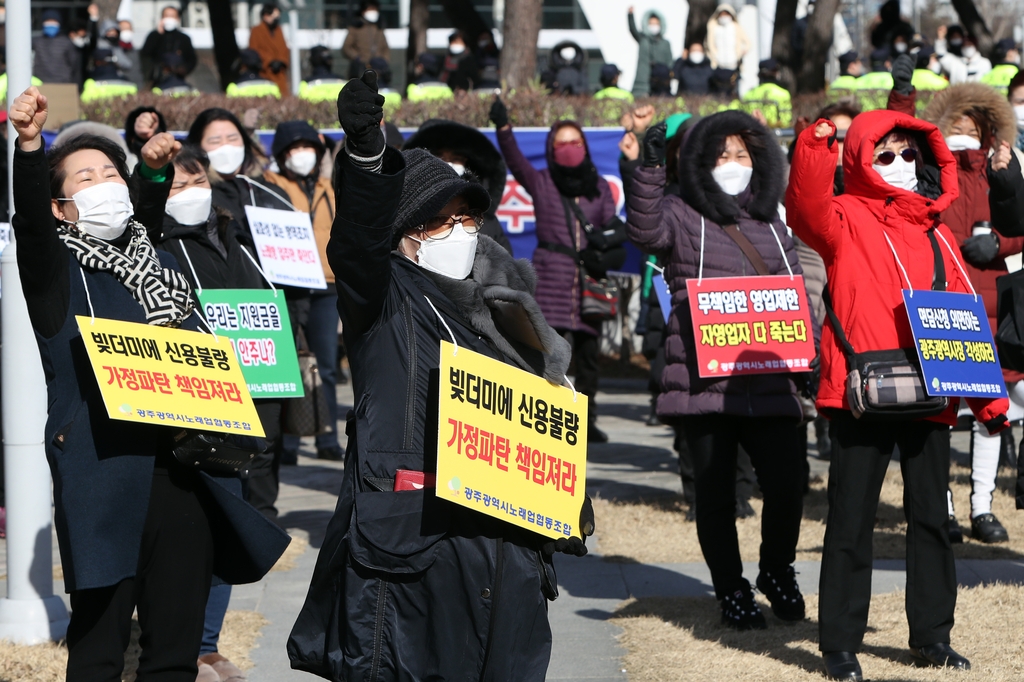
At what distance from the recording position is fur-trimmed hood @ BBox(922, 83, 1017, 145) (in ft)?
19.7

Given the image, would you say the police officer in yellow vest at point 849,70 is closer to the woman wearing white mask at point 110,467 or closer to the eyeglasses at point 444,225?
the woman wearing white mask at point 110,467

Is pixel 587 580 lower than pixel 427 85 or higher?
lower

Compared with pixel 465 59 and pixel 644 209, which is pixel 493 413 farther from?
pixel 465 59

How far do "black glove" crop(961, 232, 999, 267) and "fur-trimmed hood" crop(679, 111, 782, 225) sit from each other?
1250 mm

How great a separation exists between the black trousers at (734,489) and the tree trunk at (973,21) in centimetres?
1959

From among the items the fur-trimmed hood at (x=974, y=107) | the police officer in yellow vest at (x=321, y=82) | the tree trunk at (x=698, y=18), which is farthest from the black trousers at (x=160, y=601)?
the tree trunk at (x=698, y=18)

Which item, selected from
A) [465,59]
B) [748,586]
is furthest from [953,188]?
[465,59]

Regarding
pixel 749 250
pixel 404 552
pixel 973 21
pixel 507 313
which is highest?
pixel 973 21

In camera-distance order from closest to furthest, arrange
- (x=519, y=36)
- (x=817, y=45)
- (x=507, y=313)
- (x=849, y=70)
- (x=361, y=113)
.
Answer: (x=361, y=113), (x=507, y=313), (x=849, y=70), (x=519, y=36), (x=817, y=45)

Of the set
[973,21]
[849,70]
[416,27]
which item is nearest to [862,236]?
[849,70]

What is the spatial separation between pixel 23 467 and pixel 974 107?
14.6 ft

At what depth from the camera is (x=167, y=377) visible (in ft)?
13.7

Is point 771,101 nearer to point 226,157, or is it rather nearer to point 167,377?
point 226,157

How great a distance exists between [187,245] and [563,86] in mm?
13599
